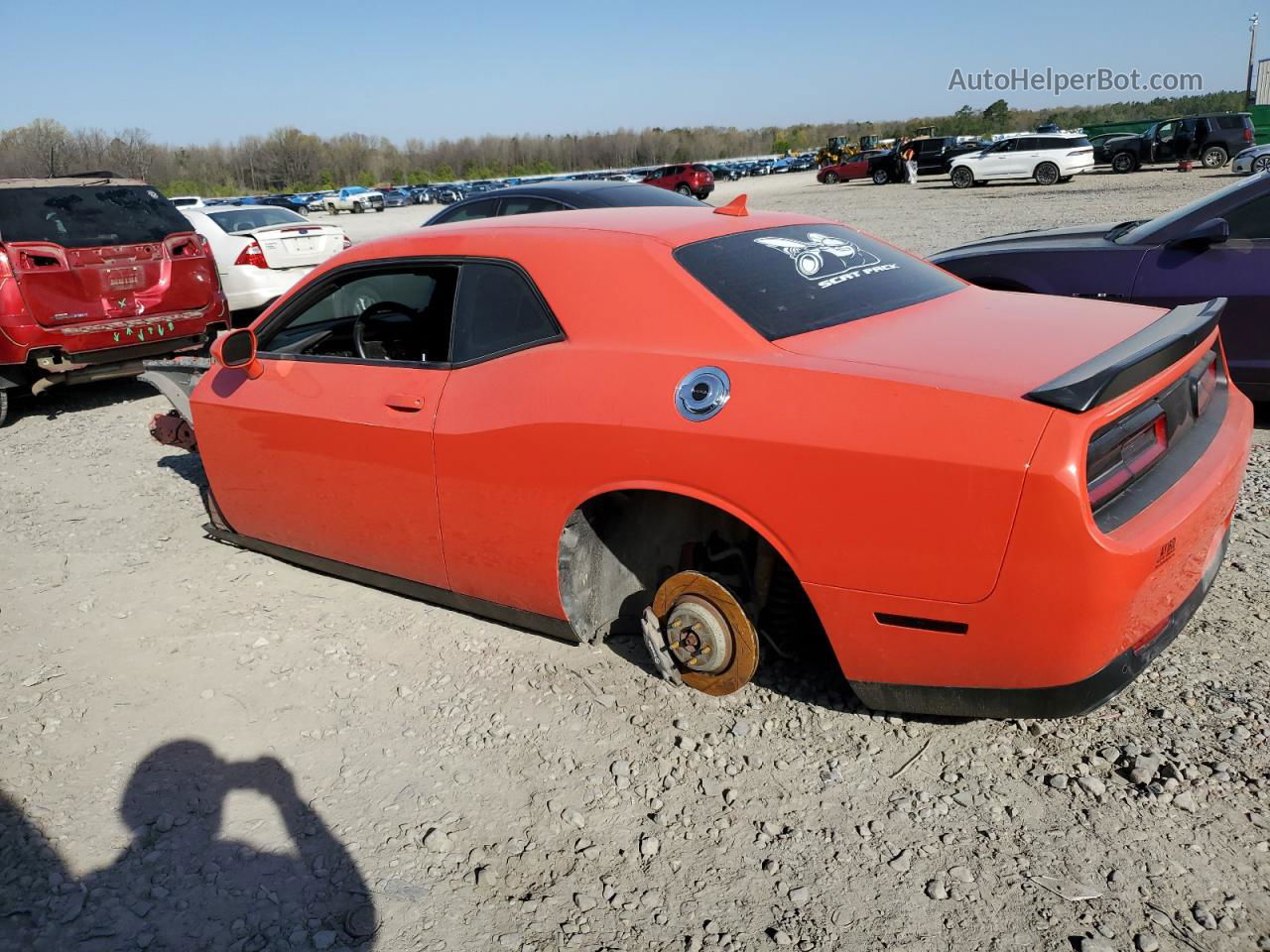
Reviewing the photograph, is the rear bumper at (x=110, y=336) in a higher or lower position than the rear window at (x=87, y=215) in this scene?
lower

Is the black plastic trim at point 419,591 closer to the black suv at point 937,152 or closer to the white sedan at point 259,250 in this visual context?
the white sedan at point 259,250

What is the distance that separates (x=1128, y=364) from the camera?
235 cm

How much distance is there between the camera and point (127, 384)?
888 cm

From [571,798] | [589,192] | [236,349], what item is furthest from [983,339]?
[589,192]

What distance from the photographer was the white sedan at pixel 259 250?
9.85m

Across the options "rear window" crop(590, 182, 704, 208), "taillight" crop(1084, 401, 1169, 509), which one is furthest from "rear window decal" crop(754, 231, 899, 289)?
"rear window" crop(590, 182, 704, 208)

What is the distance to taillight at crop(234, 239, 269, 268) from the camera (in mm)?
9852

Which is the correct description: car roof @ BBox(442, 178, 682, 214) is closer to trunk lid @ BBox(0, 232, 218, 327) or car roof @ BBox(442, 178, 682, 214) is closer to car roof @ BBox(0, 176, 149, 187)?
trunk lid @ BBox(0, 232, 218, 327)

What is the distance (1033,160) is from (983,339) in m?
29.9

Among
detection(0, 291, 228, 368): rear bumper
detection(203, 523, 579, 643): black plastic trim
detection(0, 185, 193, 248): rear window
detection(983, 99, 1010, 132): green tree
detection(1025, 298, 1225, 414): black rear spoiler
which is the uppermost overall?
detection(983, 99, 1010, 132): green tree

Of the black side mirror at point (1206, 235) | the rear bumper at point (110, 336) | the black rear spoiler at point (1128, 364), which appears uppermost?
the black side mirror at point (1206, 235)

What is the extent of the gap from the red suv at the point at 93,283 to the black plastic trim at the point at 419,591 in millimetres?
3705

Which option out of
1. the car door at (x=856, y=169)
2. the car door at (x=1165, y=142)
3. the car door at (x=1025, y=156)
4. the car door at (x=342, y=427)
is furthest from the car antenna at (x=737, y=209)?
the car door at (x=856, y=169)

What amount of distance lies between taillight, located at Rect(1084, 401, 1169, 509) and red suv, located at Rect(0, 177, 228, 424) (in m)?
7.20
